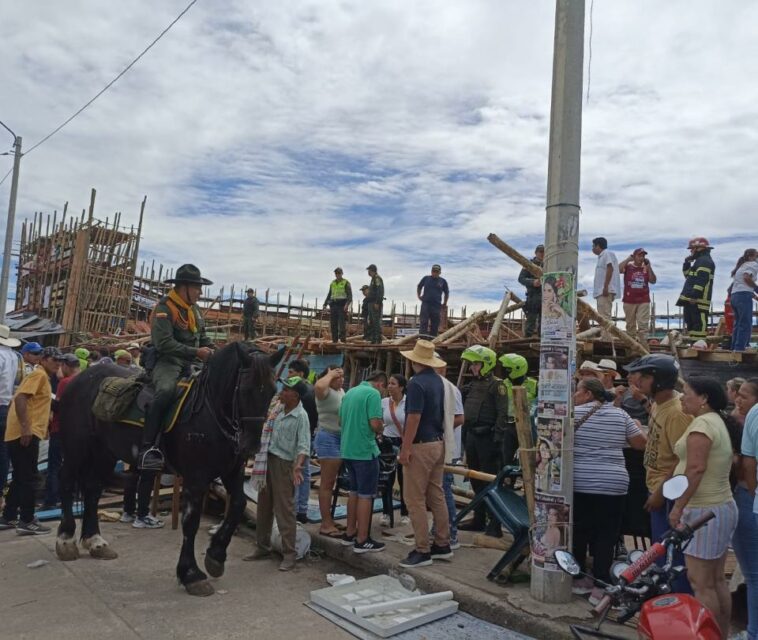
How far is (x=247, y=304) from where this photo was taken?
22531mm

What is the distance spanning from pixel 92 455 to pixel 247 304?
15855 millimetres

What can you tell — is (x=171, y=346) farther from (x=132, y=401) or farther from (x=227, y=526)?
(x=227, y=526)

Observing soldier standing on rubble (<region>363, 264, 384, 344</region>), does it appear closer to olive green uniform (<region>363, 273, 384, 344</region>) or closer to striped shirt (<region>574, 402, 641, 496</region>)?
olive green uniform (<region>363, 273, 384, 344</region>)

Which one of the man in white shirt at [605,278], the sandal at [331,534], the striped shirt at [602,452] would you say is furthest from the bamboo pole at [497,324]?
the striped shirt at [602,452]

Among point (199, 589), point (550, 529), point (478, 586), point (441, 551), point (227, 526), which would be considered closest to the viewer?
point (550, 529)

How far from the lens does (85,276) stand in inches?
1179

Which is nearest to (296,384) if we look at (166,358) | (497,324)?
(166,358)

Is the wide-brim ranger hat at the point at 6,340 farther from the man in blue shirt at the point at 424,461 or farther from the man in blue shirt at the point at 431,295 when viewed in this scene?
the man in blue shirt at the point at 431,295

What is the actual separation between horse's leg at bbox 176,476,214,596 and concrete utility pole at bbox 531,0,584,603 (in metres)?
2.89

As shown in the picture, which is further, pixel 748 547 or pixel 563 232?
A: pixel 563 232

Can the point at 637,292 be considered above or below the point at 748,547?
above

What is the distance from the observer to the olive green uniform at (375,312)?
1692 centimetres

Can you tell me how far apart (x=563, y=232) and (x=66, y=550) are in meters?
5.80

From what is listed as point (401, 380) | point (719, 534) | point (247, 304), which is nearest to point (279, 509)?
point (401, 380)
